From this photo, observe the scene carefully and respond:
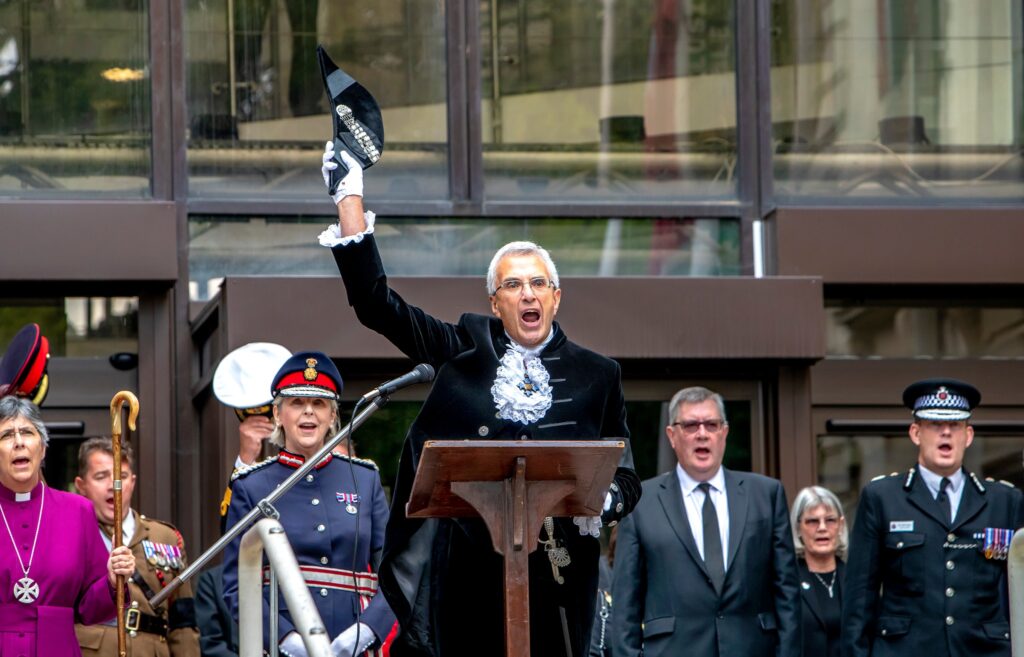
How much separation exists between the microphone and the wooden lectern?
1.99 feet

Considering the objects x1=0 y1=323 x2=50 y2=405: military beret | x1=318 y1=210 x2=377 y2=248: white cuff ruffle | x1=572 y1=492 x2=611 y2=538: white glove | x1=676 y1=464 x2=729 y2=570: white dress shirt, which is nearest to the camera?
x1=318 y1=210 x2=377 y2=248: white cuff ruffle

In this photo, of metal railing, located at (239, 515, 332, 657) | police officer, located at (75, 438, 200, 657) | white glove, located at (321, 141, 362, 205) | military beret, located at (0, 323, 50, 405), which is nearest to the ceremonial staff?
police officer, located at (75, 438, 200, 657)

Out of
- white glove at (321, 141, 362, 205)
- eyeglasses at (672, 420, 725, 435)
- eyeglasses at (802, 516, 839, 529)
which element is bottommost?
eyeglasses at (802, 516, 839, 529)

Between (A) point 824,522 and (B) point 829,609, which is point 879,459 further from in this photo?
(B) point 829,609

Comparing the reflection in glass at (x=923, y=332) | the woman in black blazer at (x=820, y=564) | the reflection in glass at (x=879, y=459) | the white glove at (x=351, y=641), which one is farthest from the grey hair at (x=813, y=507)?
the white glove at (x=351, y=641)

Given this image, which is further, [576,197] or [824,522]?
[576,197]

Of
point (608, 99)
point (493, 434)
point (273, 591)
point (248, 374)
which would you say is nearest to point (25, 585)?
point (273, 591)

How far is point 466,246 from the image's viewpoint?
10602 millimetres

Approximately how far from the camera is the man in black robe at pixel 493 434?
19.7 feet

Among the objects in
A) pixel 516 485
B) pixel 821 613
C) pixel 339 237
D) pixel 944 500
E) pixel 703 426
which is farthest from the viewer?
pixel 821 613

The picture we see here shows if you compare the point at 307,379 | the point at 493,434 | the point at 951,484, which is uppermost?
the point at 307,379

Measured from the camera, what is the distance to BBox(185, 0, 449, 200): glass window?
34.7 feet

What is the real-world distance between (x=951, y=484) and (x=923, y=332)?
236 cm

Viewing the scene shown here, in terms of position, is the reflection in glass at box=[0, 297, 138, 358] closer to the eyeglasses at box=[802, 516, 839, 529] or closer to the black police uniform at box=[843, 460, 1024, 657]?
the eyeglasses at box=[802, 516, 839, 529]
